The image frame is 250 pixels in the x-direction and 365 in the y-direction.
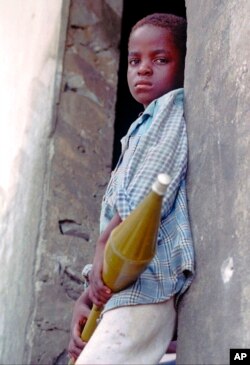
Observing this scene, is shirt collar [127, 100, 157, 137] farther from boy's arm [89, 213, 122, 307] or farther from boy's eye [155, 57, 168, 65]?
boy's arm [89, 213, 122, 307]

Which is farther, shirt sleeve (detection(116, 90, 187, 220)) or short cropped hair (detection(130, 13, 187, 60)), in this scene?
short cropped hair (detection(130, 13, 187, 60))

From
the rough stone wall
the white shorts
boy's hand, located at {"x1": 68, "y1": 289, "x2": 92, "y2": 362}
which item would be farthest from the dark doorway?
the white shorts

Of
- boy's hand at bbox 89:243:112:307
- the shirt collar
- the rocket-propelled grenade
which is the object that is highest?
the shirt collar

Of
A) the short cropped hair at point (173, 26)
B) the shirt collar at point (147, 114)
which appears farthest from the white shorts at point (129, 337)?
the short cropped hair at point (173, 26)

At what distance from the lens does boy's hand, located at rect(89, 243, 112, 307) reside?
161 centimetres

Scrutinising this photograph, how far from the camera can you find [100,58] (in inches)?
129

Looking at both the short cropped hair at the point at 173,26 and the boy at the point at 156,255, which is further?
the short cropped hair at the point at 173,26

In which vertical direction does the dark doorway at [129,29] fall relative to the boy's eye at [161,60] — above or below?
above

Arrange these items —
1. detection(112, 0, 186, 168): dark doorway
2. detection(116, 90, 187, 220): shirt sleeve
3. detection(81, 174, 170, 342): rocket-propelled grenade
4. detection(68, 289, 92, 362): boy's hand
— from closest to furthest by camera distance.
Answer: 1. detection(81, 174, 170, 342): rocket-propelled grenade
2. detection(116, 90, 187, 220): shirt sleeve
3. detection(68, 289, 92, 362): boy's hand
4. detection(112, 0, 186, 168): dark doorway

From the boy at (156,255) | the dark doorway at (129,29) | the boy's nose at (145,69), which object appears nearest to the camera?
the boy at (156,255)

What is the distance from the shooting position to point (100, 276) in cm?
162

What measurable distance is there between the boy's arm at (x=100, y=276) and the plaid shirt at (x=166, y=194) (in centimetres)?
3

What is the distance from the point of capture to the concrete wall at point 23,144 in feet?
9.12

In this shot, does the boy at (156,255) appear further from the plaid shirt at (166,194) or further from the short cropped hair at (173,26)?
the short cropped hair at (173,26)
